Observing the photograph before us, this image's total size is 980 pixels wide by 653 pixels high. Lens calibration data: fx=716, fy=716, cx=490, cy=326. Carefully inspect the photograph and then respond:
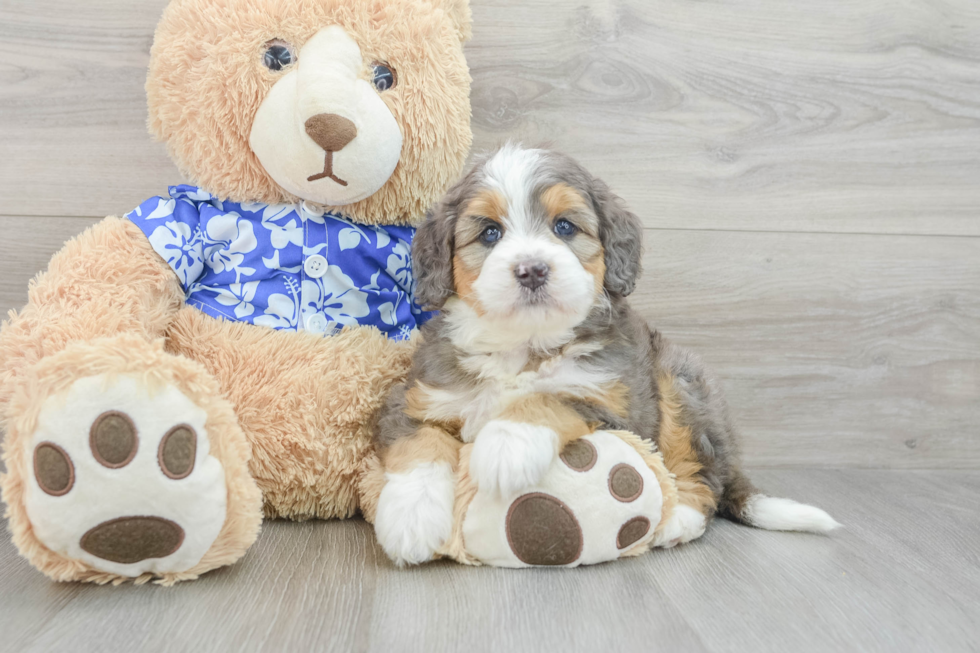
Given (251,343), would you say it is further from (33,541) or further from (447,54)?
(447,54)

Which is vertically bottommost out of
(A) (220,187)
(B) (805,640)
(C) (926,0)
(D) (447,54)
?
(B) (805,640)

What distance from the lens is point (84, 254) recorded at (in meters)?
1.62

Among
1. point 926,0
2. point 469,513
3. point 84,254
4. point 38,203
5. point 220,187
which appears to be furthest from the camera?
point 926,0

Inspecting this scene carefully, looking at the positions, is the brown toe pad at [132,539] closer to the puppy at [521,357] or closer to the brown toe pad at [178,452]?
the brown toe pad at [178,452]

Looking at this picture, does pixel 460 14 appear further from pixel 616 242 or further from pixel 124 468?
pixel 124 468

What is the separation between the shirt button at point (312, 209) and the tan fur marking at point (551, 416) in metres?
0.70

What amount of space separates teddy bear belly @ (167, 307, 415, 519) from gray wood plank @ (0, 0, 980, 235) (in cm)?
79

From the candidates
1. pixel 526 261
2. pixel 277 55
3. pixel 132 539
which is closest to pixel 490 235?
pixel 526 261

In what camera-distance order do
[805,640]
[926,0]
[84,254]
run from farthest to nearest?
1. [926,0]
2. [84,254]
3. [805,640]

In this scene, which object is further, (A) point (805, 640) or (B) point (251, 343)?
(B) point (251, 343)

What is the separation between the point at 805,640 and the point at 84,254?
167 cm

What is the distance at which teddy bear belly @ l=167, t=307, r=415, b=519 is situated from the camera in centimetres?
167

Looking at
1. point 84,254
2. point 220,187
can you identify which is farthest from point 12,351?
point 220,187

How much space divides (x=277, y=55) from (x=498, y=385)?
93cm
